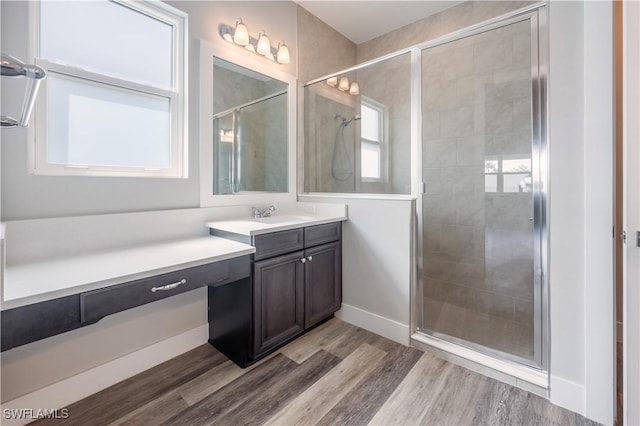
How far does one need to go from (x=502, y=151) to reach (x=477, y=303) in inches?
46.2

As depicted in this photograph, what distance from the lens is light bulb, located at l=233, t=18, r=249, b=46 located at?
2.26 meters

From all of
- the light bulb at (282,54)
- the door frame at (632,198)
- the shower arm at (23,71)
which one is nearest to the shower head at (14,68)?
the shower arm at (23,71)

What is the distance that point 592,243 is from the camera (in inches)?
54.0

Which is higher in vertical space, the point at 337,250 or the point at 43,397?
the point at 337,250

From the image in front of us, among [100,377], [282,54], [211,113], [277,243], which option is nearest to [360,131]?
[282,54]

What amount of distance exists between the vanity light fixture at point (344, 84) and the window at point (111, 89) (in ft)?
4.18

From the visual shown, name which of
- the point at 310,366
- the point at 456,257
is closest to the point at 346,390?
the point at 310,366

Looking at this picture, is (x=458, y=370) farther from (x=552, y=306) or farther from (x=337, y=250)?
(x=337, y=250)

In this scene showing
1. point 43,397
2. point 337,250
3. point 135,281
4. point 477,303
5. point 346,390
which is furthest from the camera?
point 337,250

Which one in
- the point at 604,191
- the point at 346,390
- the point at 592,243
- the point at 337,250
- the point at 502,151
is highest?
the point at 502,151

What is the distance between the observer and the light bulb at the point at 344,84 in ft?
8.82

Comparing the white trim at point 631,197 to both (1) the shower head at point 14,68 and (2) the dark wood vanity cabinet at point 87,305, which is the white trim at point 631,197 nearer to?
(2) the dark wood vanity cabinet at point 87,305

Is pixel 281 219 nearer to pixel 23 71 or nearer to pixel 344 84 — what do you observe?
pixel 344 84

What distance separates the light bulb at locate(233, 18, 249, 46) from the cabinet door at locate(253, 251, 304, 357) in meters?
1.72
